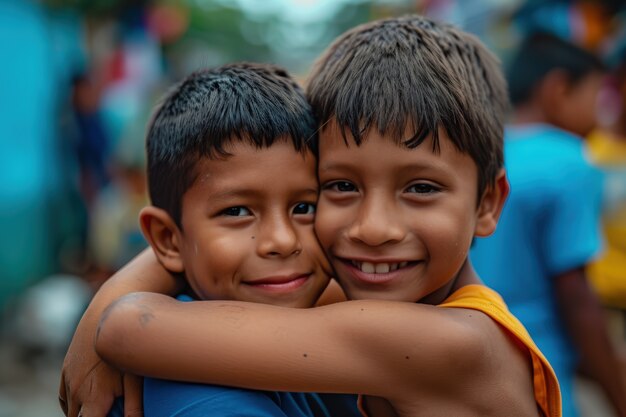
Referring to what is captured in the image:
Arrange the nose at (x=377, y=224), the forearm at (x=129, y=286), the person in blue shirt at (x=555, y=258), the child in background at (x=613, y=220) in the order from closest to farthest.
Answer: the nose at (x=377, y=224) → the forearm at (x=129, y=286) → the person in blue shirt at (x=555, y=258) → the child in background at (x=613, y=220)

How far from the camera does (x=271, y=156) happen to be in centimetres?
171

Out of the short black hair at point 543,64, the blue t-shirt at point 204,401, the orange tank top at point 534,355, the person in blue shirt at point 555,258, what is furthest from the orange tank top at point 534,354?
the short black hair at point 543,64

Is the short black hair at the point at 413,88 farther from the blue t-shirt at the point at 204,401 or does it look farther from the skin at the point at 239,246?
the blue t-shirt at the point at 204,401

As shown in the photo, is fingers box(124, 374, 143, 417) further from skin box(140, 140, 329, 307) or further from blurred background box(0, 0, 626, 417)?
blurred background box(0, 0, 626, 417)

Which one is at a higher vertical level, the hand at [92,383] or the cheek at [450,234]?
the cheek at [450,234]

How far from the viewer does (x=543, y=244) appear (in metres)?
3.00

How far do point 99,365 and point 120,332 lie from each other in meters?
0.21

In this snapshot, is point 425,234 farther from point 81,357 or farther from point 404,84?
point 81,357

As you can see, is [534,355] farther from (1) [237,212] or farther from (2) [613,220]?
(2) [613,220]

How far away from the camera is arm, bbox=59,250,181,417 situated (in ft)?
5.55

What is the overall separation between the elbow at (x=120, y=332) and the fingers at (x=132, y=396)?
13 cm

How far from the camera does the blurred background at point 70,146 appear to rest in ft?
20.2

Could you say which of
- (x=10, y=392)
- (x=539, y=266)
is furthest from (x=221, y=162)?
(x=10, y=392)

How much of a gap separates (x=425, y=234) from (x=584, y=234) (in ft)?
4.95
